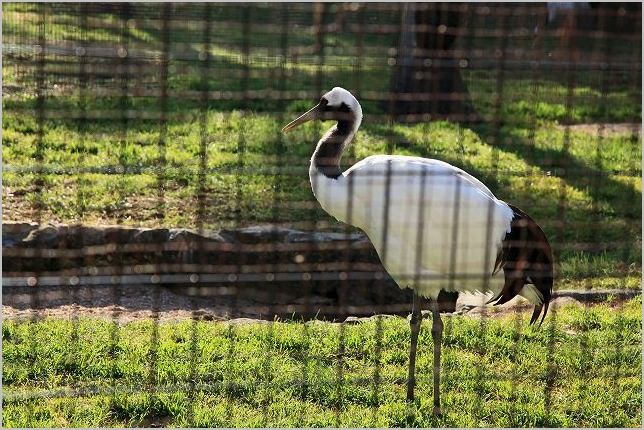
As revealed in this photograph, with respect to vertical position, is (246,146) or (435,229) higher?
(246,146)

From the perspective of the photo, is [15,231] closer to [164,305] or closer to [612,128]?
[164,305]

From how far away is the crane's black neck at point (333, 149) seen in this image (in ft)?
17.0

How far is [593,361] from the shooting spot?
17.5 feet

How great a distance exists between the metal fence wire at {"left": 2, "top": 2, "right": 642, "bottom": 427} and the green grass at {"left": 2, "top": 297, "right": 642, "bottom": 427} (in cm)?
2

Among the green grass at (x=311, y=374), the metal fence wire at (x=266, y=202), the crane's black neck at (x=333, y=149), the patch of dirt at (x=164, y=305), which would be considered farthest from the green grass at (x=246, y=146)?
the green grass at (x=311, y=374)

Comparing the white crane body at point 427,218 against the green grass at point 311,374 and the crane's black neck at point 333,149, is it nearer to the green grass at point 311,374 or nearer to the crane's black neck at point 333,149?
the crane's black neck at point 333,149

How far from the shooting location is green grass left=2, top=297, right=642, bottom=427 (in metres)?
4.47

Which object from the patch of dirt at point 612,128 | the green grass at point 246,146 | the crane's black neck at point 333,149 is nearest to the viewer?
the crane's black neck at point 333,149

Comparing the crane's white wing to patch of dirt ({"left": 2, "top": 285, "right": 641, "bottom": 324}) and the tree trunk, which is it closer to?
patch of dirt ({"left": 2, "top": 285, "right": 641, "bottom": 324})

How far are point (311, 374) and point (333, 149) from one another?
1153 millimetres

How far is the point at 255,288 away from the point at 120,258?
843mm

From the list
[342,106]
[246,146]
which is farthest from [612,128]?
[342,106]

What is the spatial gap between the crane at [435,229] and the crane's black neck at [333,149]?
1 cm

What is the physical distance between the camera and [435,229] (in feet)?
16.3
